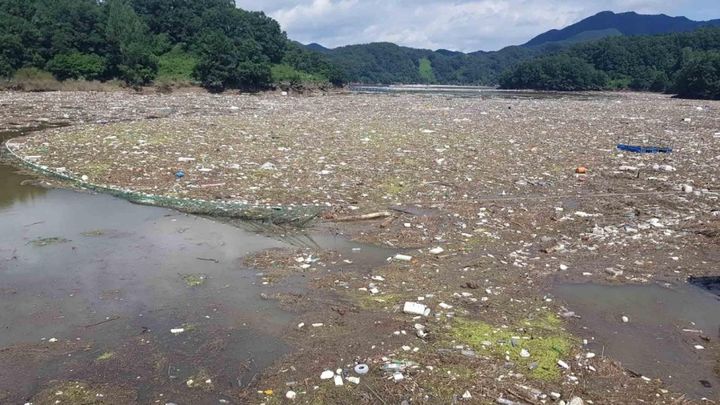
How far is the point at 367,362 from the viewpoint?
3.63m

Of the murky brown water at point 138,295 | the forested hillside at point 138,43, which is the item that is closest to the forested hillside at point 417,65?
the forested hillside at point 138,43

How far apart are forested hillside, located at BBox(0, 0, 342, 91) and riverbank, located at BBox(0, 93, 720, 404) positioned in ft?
116

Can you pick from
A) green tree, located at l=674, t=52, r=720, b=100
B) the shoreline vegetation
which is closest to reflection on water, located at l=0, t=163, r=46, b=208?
the shoreline vegetation

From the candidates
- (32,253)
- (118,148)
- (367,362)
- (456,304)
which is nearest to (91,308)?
(32,253)

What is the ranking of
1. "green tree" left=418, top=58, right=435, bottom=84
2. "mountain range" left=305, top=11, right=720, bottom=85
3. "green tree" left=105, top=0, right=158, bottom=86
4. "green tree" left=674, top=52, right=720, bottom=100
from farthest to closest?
"green tree" left=418, top=58, right=435, bottom=84, "mountain range" left=305, top=11, right=720, bottom=85, "green tree" left=674, top=52, right=720, bottom=100, "green tree" left=105, top=0, right=158, bottom=86

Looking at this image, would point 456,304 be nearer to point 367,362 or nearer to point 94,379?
point 367,362

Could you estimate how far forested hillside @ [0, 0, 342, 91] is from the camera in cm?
4412

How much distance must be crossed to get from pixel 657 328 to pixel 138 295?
4564mm

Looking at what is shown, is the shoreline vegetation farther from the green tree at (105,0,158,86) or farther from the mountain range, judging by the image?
the mountain range

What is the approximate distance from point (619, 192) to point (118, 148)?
1018 centimetres

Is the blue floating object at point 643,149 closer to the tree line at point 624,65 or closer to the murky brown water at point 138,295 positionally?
the murky brown water at point 138,295

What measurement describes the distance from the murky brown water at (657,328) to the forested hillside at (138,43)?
47159mm

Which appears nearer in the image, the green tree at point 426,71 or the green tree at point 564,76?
the green tree at point 564,76

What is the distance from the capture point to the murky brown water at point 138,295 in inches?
140
